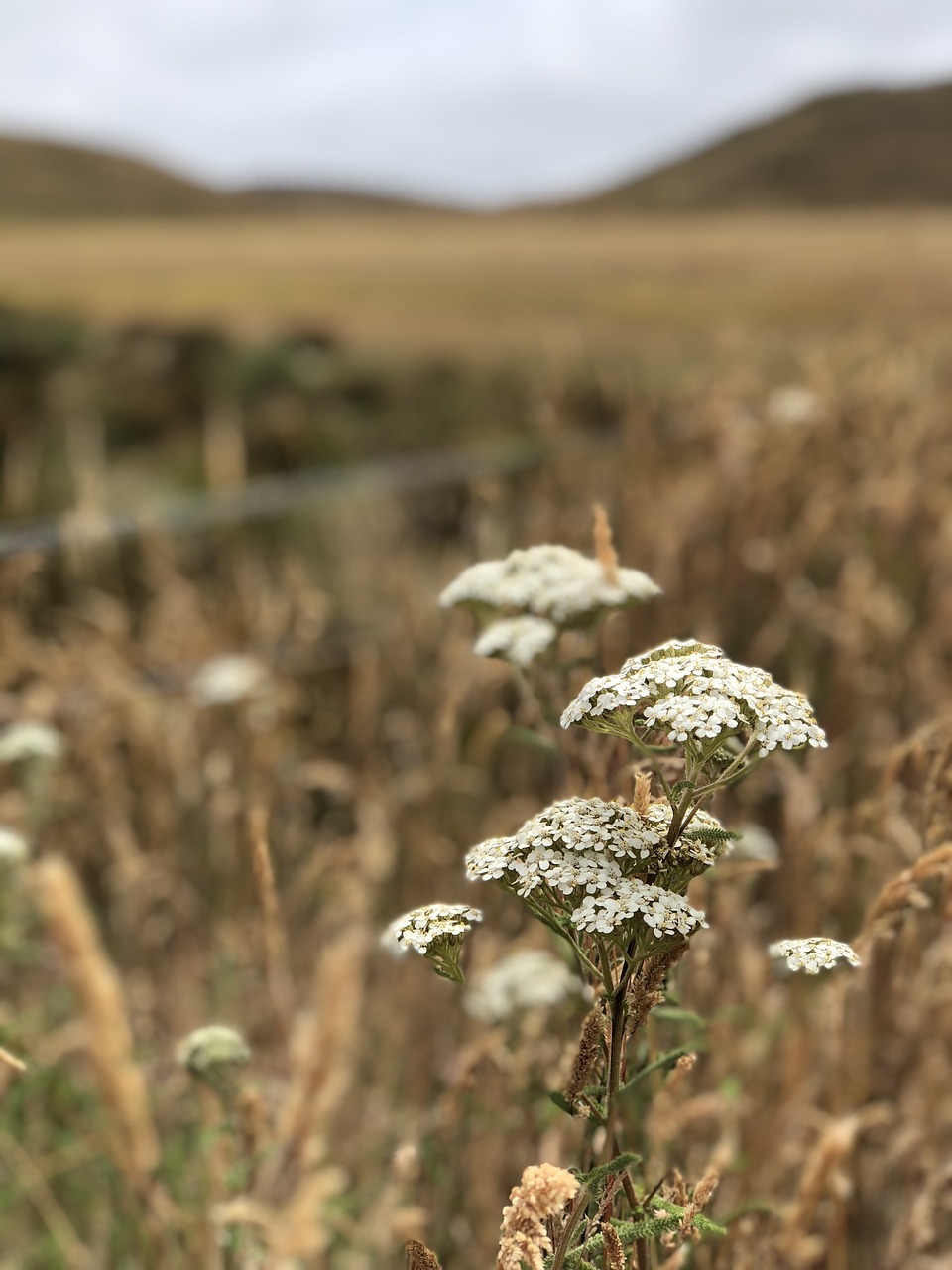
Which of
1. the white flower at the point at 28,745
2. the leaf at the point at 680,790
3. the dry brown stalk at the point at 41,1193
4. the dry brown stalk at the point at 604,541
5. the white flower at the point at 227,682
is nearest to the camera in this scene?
the leaf at the point at 680,790

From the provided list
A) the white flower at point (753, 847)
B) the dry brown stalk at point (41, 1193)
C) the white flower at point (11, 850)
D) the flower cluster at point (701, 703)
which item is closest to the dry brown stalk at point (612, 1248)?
the flower cluster at point (701, 703)

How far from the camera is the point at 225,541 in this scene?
5.08 metres

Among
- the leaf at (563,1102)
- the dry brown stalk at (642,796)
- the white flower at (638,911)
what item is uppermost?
the dry brown stalk at (642,796)

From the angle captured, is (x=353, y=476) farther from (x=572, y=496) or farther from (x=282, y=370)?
(x=282, y=370)

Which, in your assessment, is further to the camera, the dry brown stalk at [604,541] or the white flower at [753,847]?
the white flower at [753,847]

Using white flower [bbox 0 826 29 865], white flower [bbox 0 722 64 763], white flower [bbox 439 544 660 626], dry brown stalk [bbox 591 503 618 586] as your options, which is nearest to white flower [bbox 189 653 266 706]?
white flower [bbox 0 722 64 763]

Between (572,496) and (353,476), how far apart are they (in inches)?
35.4

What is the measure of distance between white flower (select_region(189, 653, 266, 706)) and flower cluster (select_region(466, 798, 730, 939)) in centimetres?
214

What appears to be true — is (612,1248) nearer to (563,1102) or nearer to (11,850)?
(563,1102)

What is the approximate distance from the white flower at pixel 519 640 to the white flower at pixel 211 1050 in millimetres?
506

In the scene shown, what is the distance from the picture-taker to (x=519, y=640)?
1339 mm

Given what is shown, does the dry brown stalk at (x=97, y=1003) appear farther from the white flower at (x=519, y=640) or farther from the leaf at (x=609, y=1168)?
the white flower at (x=519, y=640)

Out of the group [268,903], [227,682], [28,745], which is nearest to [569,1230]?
[268,903]

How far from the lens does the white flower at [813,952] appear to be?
0.82 meters
